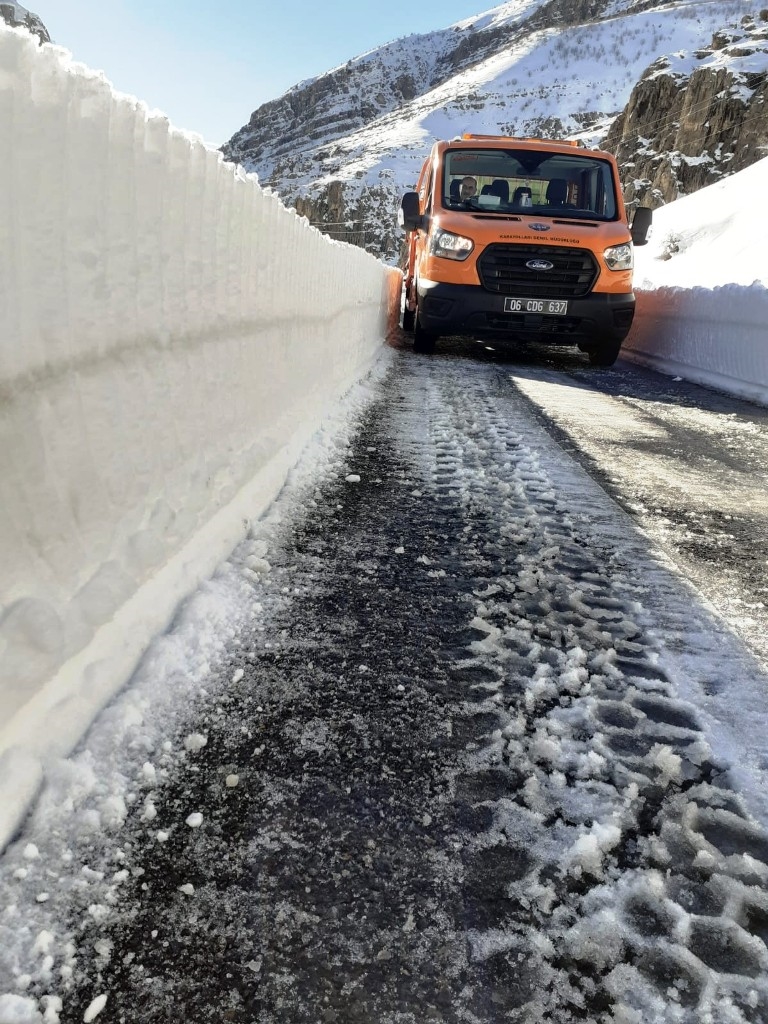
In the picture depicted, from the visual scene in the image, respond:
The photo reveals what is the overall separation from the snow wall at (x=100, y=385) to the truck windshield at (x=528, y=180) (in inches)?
244

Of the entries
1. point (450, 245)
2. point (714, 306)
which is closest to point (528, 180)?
point (450, 245)

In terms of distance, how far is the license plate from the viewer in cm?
727

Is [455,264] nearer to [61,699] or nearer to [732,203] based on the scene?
[61,699]

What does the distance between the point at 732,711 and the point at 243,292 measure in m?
2.12

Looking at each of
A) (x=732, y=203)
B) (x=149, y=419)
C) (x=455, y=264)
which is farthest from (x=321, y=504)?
(x=732, y=203)

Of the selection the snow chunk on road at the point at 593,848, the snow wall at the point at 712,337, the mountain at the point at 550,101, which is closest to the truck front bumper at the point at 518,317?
the snow wall at the point at 712,337

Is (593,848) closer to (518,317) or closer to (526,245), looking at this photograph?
Answer: (518,317)

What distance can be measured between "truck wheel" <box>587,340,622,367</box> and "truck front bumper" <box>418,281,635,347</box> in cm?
21

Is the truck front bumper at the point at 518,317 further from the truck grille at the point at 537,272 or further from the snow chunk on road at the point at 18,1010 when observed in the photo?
the snow chunk on road at the point at 18,1010

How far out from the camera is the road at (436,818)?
950mm

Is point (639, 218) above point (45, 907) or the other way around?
above

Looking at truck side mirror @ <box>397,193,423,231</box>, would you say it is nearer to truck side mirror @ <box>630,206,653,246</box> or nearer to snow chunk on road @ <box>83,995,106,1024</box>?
truck side mirror @ <box>630,206,653,246</box>

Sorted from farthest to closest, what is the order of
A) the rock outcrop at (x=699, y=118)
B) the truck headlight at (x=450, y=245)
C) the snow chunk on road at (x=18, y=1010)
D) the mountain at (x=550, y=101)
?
the mountain at (x=550, y=101)
the rock outcrop at (x=699, y=118)
the truck headlight at (x=450, y=245)
the snow chunk on road at (x=18, y=1010)

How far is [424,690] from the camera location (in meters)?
1.65
